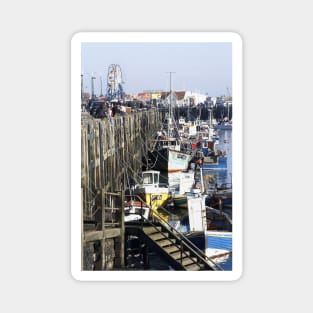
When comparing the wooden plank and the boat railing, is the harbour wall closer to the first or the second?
the wooden plank

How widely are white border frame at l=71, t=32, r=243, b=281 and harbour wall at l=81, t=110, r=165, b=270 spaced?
43 mm

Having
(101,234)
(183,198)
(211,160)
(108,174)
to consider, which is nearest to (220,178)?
(211,160)

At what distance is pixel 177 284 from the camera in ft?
24.4

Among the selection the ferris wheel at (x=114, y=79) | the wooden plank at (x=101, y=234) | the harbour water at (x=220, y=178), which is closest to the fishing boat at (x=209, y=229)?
the harbour water at (x=220, y=178)

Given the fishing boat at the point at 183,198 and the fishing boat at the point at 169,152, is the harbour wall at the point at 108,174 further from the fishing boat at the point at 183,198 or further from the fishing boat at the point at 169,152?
the fishing boat at the point at 183,198

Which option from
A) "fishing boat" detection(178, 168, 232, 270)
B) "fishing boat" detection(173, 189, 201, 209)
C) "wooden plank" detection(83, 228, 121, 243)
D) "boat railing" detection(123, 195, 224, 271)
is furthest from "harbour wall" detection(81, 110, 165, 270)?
"fishing boat" detection(178, 168, 232, 270)

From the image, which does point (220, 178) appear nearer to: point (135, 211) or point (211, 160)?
point (211, 160)

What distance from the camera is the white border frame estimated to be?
7.43 meters

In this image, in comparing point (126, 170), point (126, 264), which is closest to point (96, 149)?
point (126, 170)
